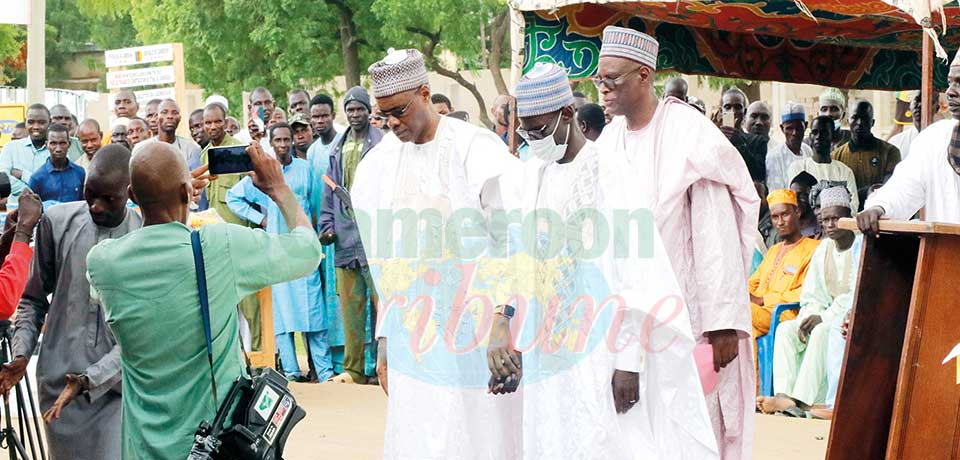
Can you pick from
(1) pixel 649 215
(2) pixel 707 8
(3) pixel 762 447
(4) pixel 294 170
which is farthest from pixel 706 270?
(4) pixel 294 170

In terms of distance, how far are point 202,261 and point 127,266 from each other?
9.1 inches

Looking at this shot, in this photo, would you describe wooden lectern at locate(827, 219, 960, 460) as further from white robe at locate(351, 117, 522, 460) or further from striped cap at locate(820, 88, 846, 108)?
striped cap at locate(820, 88, 846, 108)

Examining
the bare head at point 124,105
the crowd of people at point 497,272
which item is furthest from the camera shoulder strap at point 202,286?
the bare head at point 124,105

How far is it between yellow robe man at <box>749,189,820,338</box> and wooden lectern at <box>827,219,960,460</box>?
418cm

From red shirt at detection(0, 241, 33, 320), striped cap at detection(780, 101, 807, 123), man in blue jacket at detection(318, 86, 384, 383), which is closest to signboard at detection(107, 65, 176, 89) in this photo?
man in blue jacket at detection(318, 86, 384, 383)

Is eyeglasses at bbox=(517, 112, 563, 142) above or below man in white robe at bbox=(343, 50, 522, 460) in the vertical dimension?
above

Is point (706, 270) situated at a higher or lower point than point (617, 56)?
lower

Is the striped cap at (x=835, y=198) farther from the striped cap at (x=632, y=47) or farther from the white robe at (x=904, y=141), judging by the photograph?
the striped cap at (x=632, y=47)

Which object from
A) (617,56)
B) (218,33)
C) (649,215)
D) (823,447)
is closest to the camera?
(649,215)

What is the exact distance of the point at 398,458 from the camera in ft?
19.4

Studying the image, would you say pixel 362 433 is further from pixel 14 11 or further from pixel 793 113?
pixel 14 11

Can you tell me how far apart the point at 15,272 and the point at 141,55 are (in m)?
15.1

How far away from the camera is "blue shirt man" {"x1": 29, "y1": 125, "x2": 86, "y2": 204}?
12.7 metres

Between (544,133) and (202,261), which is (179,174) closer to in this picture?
(202,261)
